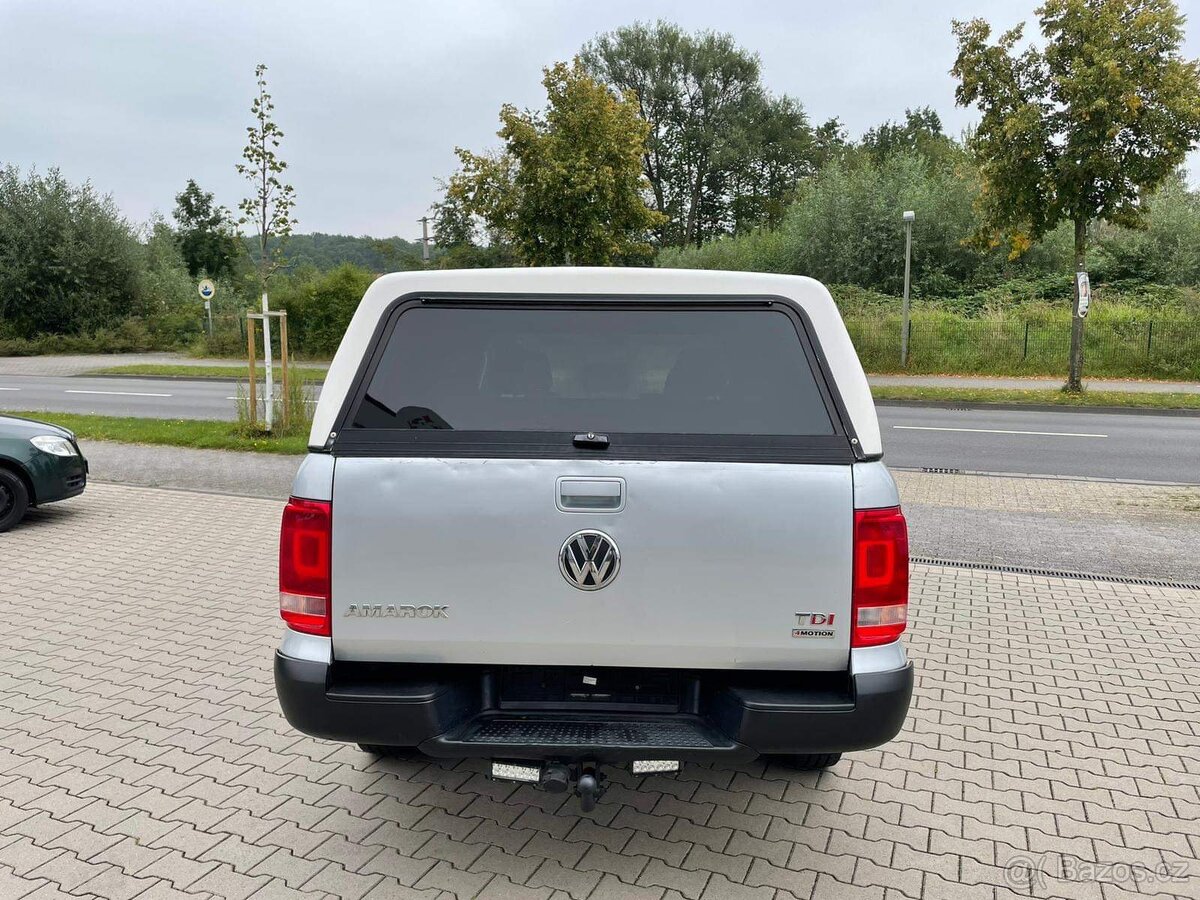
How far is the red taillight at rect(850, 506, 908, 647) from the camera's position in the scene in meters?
2.81

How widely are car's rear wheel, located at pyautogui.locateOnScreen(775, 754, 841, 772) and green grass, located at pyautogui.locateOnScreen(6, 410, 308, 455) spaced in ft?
31.8

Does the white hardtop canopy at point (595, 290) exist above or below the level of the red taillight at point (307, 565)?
above

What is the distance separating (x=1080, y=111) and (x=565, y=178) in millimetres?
10954

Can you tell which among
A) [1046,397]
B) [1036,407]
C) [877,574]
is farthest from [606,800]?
[1046,397]

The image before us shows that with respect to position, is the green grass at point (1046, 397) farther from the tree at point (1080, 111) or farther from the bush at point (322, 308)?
the bush at point (322, 308)

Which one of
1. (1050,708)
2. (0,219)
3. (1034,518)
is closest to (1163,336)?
(1034,518)

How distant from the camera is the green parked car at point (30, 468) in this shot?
333 inches

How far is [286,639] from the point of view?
3025 millimetres

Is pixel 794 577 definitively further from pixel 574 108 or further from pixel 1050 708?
pixel 574 108

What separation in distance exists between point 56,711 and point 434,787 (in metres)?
2.06

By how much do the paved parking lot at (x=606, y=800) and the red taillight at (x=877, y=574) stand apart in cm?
90

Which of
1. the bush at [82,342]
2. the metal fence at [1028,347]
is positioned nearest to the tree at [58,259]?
the bush at [82,342]

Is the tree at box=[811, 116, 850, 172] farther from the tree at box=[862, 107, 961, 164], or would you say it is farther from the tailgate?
the tailgate

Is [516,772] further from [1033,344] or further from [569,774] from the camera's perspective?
[1033,344]
